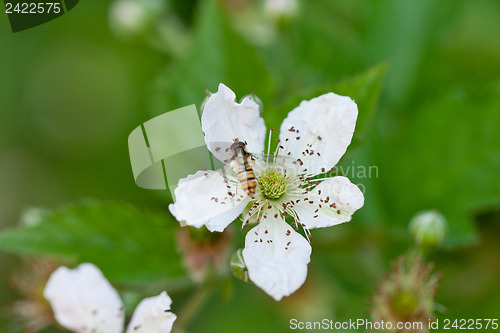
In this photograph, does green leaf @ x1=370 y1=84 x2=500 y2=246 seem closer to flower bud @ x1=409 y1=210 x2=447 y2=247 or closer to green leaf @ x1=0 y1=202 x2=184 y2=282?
flower bud @ x1=409 y1=210 x2=447 y2=247

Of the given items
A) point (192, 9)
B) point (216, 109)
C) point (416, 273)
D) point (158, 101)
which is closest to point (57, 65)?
point (192, 9)

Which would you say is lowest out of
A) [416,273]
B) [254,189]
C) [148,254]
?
[416,273]

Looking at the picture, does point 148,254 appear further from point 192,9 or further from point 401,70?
point 192,9

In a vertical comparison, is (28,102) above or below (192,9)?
below

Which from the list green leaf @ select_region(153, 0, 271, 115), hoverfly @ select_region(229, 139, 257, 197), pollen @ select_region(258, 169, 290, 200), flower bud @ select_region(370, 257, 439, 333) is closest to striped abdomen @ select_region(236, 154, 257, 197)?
hoverfly @ select_region(229, 139, 257, 197)

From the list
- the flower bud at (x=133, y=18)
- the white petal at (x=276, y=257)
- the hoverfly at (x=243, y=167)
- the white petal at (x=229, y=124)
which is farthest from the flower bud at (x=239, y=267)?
the flower bud at (x=133, y=18)

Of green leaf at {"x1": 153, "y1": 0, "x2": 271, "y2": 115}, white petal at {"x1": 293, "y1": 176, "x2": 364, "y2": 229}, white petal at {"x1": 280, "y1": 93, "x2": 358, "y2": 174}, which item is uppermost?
green leaf at {"x1": 153, "y1": 0, "x2": 271, "y2": 115}
